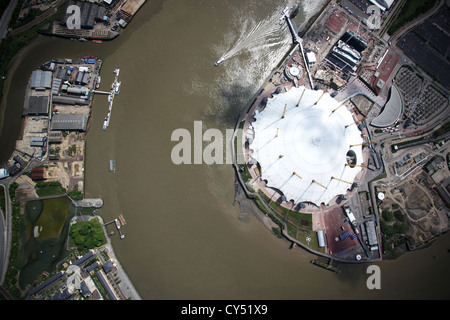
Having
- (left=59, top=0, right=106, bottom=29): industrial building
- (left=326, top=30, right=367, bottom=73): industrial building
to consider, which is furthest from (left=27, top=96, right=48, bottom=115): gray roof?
(left=326, top=30, right=367, bottom=73): industrial building

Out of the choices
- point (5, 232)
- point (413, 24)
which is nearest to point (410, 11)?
point (413, 24)

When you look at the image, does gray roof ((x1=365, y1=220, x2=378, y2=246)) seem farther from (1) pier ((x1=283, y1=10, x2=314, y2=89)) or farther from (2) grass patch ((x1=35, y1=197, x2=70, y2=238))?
(2) grass patch ((x1=35, y1=197, x2=70, y2=238))

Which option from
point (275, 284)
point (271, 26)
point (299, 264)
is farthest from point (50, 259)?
point (271, 26)

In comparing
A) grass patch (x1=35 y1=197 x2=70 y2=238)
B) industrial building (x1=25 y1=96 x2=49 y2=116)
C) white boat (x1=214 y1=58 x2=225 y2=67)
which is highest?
white boat (x1=214 y1=58 x2=225 y2=67)
